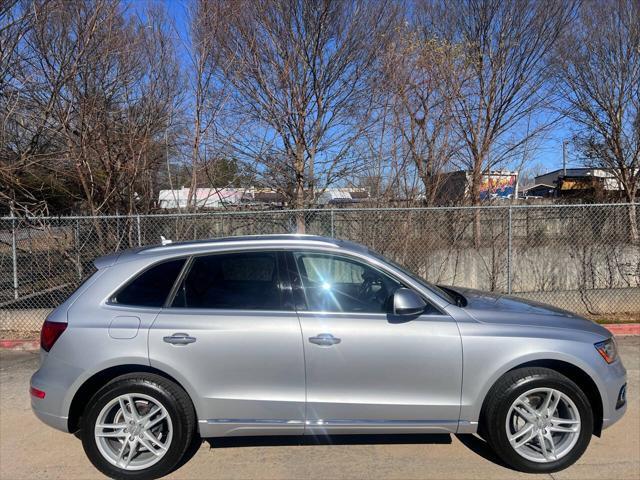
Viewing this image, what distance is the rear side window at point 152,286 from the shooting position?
3387 mm

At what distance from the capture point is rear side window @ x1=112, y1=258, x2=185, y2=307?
3.39 metres

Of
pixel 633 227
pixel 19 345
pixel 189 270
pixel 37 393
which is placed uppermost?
pixel 633 227

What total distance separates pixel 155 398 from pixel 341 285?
154 cm

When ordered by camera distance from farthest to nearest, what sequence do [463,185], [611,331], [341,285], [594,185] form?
1. [594,185]
2. [463,185]
3. [611,331]
4. [341,285]

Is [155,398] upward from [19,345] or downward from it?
upward

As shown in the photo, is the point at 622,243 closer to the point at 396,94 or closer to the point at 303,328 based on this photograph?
the point at 396,94

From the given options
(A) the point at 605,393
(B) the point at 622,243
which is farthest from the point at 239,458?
(B) the point at 622,243

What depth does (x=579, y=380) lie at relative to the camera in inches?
135

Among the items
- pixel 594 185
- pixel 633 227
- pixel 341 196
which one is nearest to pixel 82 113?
pixel 341 196

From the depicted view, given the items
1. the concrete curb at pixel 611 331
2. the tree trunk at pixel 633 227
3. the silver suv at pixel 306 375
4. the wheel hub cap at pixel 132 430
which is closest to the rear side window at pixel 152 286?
the silver suv at pixel 306 375

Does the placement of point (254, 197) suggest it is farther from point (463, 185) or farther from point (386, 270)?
point (386, 270)

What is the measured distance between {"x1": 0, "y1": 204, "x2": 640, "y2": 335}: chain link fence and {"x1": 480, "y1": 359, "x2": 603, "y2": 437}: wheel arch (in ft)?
15.6

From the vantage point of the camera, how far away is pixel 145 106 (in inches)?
393

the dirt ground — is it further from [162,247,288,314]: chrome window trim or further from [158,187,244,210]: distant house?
[158,187,244,210]: distant house
